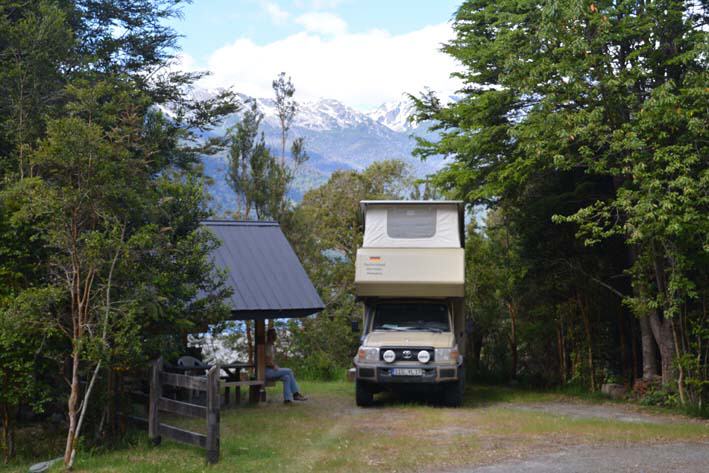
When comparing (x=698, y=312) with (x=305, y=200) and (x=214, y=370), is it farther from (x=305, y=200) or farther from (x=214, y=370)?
(x=305, y=200)

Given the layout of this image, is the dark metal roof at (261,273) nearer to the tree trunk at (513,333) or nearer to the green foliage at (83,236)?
the green foliage at (83,236)

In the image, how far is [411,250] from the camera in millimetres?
14797

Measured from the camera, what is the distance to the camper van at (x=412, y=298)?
14.3m

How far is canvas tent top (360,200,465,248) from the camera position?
1531 centimetres

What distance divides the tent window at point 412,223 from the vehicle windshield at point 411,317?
4.81ft

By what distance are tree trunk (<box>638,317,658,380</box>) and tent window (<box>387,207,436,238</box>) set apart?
4771 mm

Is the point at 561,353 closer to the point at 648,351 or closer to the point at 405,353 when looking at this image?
the point at 648,351

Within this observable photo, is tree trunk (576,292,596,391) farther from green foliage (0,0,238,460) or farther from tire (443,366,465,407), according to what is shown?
green foliage (0,0,238,460)

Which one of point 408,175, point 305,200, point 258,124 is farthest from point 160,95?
point 408,175

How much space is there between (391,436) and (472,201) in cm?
789

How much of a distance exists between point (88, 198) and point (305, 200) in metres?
32.5

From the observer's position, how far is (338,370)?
22531 millimetres

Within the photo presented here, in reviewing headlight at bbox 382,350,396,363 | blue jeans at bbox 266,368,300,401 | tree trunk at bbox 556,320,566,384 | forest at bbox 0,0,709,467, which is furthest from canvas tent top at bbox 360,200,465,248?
tree trunk at bbox 556,320,566,384

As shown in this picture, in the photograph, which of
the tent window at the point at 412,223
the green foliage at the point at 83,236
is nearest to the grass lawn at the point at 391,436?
the green foliage at the point at 83,236
